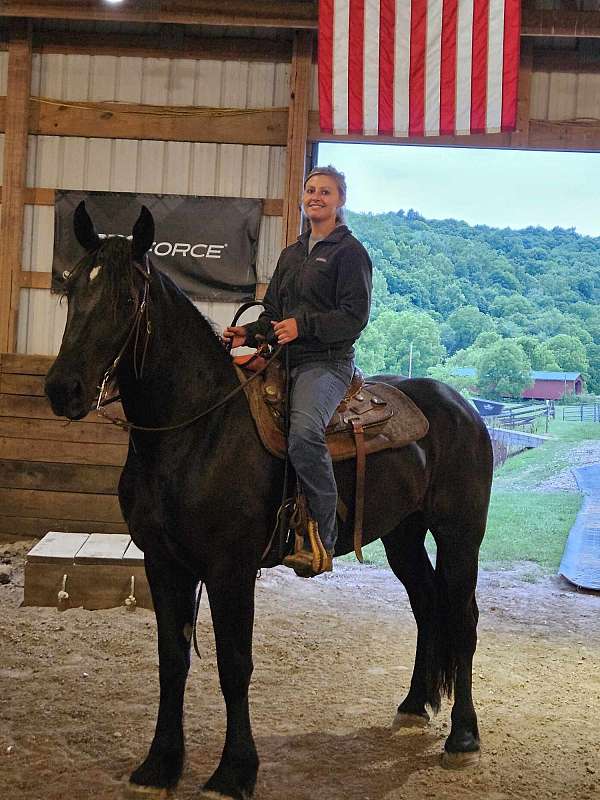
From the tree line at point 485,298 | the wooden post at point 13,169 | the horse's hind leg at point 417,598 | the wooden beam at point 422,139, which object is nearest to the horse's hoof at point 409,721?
the horse's hind leg at point 417,598

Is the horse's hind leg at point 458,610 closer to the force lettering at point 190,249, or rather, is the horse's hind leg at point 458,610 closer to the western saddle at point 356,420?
the western saddle at point 356,420

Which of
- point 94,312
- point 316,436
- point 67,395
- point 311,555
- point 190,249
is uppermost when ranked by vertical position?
point 190,249

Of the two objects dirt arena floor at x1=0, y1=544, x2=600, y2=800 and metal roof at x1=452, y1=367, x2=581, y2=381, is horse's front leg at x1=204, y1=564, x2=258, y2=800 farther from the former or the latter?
metal roof at x1=452, y1=367, x2=581, y2=381

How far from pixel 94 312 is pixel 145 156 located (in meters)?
5.08

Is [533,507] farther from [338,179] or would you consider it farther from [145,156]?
[338,179]

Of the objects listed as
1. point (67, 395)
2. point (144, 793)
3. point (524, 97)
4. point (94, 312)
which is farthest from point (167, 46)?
point (144, 793)

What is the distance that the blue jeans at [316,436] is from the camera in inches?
112

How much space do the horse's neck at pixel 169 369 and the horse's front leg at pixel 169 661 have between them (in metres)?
0.56

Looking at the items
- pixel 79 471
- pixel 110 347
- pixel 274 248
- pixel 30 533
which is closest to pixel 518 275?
pixel 274 248

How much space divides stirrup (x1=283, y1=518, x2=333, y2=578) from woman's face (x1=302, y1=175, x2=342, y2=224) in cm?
125

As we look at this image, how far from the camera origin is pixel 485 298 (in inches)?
300

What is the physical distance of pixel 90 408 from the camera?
253 centimetres

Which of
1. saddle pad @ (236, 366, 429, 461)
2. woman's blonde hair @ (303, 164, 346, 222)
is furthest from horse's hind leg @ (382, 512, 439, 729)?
woman's blonde hair @ (303, 164, 346, 222)

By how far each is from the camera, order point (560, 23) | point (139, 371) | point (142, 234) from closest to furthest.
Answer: point (142, 234) < point (139, 371) < point (560, 23)
